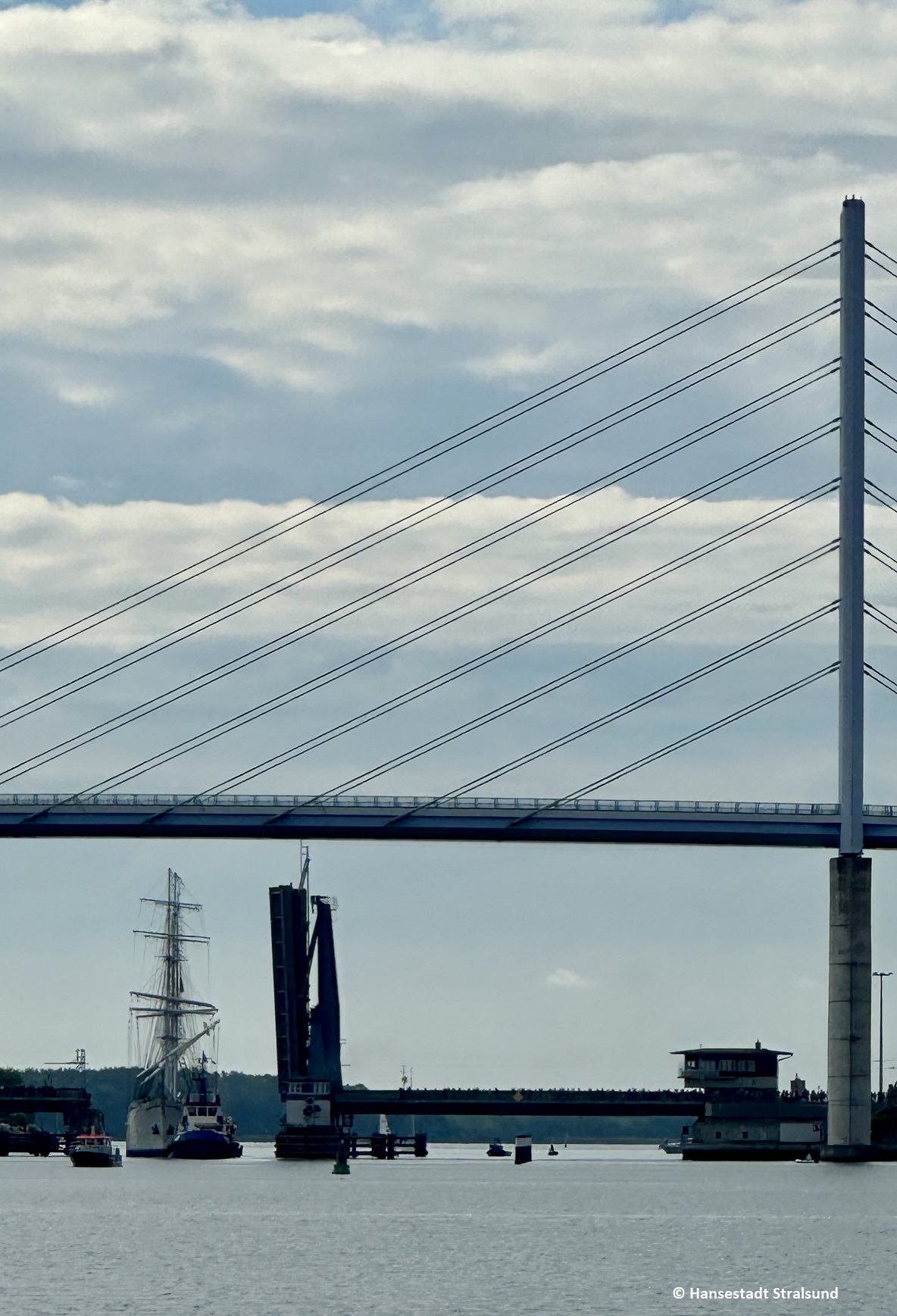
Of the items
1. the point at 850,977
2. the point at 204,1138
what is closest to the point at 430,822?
the point at 850,977

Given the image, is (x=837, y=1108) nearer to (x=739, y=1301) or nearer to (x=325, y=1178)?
(x=325, y=1178)

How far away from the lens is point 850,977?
359 ft

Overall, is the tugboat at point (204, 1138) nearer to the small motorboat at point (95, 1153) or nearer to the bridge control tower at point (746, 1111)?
the small motorboat at point (95, 1153)

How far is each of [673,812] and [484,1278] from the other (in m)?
53.9

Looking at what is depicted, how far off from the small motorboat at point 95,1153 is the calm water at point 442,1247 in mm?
41684

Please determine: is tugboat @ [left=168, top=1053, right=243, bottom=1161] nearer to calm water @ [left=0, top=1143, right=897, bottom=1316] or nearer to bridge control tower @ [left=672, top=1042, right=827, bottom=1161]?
bridge control tower @ [left=672, top=1042, right=827, bottom=1161]

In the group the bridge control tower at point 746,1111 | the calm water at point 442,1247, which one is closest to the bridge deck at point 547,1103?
the bridge control tower at point 746,1111

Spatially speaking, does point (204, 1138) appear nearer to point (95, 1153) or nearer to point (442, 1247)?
point (95, 1153)

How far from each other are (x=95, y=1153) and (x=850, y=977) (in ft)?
215

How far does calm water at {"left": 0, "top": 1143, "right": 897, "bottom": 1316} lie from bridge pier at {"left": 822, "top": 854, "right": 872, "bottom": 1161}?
4.23 metres

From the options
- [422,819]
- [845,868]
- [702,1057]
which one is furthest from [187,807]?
[702,1057]

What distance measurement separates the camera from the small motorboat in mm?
159000

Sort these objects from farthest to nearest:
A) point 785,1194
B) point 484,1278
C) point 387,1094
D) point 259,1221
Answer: point 387,1094, point 785,1194, point 259,1221, point 484,1278

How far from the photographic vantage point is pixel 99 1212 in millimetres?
89938
